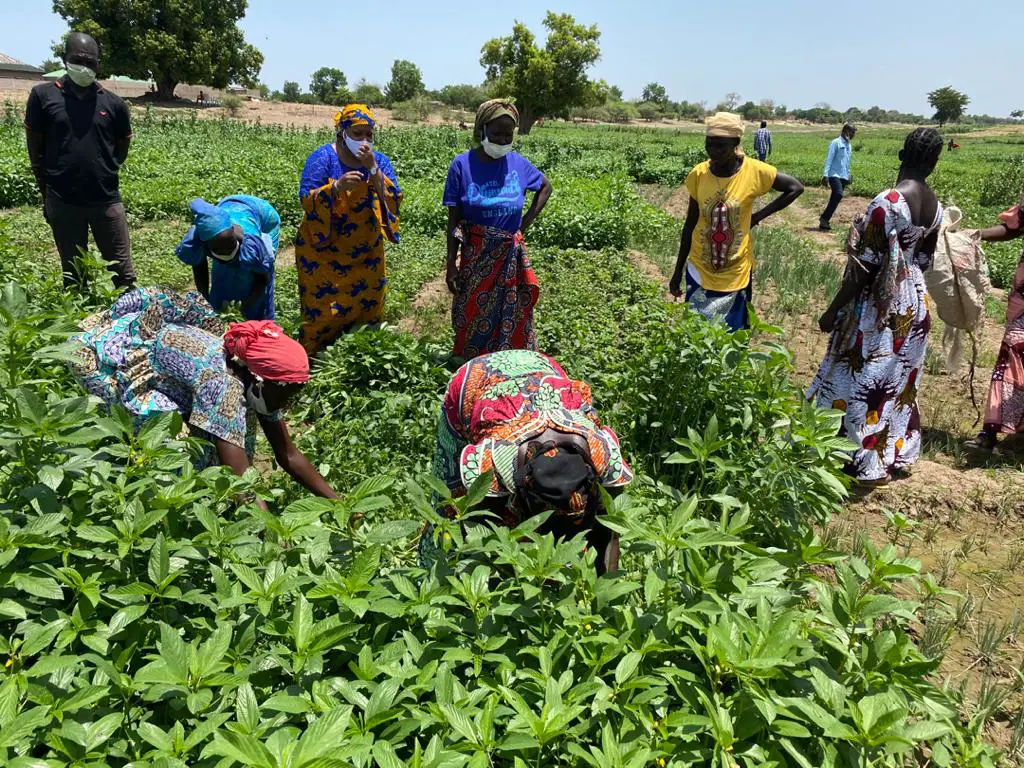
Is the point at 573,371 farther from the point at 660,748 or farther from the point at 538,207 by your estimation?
the point at 660,748

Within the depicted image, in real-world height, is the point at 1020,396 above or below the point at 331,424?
above

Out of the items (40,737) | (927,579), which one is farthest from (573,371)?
(40,737)

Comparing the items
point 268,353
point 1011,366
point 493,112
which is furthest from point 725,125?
point 268,353

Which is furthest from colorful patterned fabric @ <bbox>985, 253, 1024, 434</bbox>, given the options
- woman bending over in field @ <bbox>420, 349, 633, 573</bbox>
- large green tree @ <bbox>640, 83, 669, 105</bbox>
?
large green tree @ <bbox>640, 83, 669, 105</bbox>

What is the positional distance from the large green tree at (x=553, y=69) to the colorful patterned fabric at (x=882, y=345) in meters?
44.6

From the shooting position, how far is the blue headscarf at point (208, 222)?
3281mm

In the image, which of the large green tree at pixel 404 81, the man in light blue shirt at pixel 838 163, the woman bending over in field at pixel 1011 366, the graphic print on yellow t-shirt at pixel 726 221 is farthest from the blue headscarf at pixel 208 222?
the large green tree at pixel 404 81

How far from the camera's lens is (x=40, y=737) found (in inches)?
43.4

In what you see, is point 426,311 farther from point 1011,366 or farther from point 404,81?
point 404,81

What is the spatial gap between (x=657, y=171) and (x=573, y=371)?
660 inches

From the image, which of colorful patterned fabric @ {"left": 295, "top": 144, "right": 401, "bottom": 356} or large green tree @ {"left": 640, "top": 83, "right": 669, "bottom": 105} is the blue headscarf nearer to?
colorful patterned fabric @ {"left": 295, "top": 144, "right": 401, "bottom": 356}

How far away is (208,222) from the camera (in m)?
3.28

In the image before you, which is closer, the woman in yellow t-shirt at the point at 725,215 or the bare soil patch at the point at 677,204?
the woman in yellow t-shirt at the point at 725,215

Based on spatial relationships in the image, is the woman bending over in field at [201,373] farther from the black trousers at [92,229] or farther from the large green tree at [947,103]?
the large green tree at [947,103]
